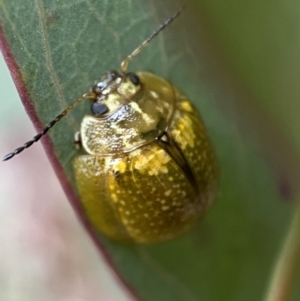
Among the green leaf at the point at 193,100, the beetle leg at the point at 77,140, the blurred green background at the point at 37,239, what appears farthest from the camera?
the blurred green background at the point at 37,239

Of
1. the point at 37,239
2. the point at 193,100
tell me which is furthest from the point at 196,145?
the point at 37,239

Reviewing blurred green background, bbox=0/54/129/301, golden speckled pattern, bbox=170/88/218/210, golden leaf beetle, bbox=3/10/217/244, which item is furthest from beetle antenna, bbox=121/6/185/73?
blurred green background, bbox=0/54/129/301

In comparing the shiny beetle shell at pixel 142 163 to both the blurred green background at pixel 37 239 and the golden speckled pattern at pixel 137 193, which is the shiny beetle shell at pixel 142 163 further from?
the blurred green background at pixel 37 239

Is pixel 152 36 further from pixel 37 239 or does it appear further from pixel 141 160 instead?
pixel 37 239

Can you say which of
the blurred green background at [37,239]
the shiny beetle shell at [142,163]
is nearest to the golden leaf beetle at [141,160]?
the shiny beetle shell at [142,163]

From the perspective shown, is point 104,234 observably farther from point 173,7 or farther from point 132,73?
point 173,7

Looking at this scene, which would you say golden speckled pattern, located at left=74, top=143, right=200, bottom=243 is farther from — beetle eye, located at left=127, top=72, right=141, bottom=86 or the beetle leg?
beetle eye, located at left=127, top=72, right=141, bottom=86

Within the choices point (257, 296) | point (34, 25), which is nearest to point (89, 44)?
point (34, 25)
